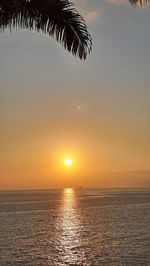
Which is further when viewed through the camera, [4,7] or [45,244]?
[45,244]

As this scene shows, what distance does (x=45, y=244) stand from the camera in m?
39.1

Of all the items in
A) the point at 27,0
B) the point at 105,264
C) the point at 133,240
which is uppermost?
the point at 133,240

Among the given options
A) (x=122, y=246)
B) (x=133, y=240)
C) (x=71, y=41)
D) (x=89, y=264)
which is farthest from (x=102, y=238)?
(x=71, y=41)

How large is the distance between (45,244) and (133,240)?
9.02 meters

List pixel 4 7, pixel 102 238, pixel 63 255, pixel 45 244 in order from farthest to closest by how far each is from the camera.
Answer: pixel 102 238 → pixel 45 244 → pixel 63 255 → pixel 4 7

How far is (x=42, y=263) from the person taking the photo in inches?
1123

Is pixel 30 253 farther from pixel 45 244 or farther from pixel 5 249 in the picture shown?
pixel 45 244

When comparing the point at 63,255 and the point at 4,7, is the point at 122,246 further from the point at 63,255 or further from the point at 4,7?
the point at 4,7

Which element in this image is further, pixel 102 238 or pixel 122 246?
pixel 102 238

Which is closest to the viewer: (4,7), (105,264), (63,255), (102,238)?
(4,7)

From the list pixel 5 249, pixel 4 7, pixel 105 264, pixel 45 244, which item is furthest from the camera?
pixel 45 244

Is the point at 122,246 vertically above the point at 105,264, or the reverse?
the point at 122,246

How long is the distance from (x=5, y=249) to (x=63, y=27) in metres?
30.6

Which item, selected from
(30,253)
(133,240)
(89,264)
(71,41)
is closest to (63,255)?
(30,253)
